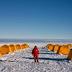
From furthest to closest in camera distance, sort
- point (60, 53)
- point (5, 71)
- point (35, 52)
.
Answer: point (60, 53), point (35, 52), point (5, 71)

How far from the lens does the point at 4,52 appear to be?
28.5 m

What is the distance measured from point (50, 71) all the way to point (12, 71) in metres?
2.84

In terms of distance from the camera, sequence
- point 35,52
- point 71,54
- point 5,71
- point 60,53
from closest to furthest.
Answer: point 5,71, point 35,52, point 71,54, point 60,53

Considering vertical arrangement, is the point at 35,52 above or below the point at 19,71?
above

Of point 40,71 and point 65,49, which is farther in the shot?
point 65,49

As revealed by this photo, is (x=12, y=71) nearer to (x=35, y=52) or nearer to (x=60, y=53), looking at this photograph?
(x=35, y=52)

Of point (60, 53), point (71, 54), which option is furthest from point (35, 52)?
point (60, 53)

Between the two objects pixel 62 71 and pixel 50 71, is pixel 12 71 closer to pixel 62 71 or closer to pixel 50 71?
Result: pixel 50 71

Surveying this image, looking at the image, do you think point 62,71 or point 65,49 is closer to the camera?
point 62,71

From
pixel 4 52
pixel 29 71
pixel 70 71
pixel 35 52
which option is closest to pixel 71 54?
pixel 35 52

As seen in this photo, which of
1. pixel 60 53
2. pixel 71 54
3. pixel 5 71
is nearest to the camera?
pixel 5 71

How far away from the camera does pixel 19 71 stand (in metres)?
12.1

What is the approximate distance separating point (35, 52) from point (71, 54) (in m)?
4.66

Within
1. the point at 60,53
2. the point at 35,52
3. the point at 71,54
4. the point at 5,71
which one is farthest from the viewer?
the point at 60,53
